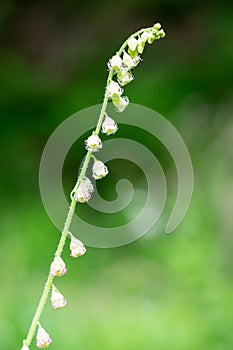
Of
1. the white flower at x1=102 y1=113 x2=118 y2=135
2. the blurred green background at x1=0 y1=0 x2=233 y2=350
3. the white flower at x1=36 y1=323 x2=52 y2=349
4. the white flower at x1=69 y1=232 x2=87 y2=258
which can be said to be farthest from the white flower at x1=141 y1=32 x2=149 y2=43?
the blurred green background at x1=0 y1=0 x2=233 y2=350

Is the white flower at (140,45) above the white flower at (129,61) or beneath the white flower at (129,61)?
above

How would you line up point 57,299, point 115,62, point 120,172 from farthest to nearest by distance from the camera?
point 120,172
point 57,299
point 115,62

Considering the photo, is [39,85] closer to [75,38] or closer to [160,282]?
[75,38]

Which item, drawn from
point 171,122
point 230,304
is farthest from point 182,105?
point 230,304

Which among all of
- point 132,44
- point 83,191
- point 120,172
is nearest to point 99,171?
point 83,191

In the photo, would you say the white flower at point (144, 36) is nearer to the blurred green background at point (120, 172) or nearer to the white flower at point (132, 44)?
the white flower at point (132, 44)

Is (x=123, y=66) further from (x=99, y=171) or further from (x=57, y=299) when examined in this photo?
(x=57, y=299)

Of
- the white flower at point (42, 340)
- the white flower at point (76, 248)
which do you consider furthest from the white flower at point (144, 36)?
the white flower at point (42, 340)

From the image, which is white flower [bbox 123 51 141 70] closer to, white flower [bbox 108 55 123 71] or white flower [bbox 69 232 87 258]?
white flower [bbox 108 55 123 71]
